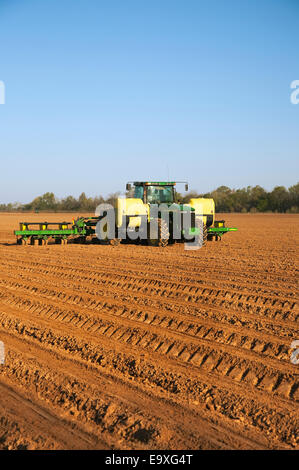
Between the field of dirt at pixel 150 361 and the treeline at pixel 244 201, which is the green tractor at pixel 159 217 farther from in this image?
the treeline at pixel 244 201

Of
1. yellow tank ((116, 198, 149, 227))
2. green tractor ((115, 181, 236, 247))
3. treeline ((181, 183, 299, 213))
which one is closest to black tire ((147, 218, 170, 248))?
green tractor ((115, 181, 236, 247))

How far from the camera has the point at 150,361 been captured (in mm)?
4746

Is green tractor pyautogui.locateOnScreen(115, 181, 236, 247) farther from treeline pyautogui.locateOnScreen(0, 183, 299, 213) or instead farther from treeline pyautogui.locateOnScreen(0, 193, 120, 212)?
treeline pyautogui.locateOnScreen(0, 193, 120, 212)

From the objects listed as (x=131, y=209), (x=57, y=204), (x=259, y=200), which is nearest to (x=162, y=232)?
(x=131, y=209)

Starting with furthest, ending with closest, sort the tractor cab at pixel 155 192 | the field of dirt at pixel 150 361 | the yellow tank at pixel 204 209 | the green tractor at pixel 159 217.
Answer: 1. the tractor cab at pixel 155 192
2. the yellow tank at pixel 204 209
3. the green tractor at pixel 159 217
4. the field of dirt at pixel 150 361

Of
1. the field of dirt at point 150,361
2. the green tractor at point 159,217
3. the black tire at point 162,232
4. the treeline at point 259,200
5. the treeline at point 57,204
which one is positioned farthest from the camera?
the treeline at point 57,204

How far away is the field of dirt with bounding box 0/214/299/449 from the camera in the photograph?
3418 millimetres

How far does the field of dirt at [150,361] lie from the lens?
342 centimetres

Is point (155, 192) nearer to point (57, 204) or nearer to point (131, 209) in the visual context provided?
point (131, 209)

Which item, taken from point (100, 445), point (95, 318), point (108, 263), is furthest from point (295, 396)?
point (108, 263)

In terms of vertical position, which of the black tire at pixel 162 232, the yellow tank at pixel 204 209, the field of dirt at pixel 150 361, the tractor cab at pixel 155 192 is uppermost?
the tractor cab at pixel 155 192

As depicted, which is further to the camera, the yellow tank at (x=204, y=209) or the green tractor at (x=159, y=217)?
the yellow tank at (x=204, y=209)

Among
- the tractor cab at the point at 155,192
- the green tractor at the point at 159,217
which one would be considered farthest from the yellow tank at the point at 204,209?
the tractor cab at the point at 155,192
